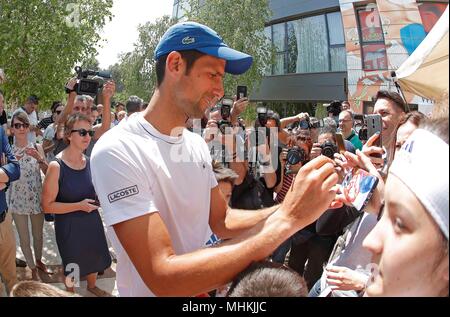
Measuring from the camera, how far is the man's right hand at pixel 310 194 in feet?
4.17

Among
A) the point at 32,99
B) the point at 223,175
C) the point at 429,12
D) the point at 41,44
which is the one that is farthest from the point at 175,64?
the point at 429,12

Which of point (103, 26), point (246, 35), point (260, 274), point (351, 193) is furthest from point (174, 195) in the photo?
point (246, 35)

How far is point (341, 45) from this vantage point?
77.2ft

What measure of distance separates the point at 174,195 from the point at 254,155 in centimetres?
336

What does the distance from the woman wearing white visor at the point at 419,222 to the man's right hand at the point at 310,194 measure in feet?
1.07

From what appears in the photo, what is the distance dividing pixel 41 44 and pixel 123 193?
276 inches

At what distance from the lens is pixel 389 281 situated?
3.02 feet

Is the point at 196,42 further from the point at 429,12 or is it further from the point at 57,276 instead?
the point at 429,12

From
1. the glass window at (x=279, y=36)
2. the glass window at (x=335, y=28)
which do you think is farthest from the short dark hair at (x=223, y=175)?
the glass window at (x=279, y=36)

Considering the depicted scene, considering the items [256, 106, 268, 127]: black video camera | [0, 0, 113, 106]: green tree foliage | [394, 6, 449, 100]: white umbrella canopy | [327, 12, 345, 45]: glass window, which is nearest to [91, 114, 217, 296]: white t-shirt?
[394, 6, 449, 100]: white umbrella canopy

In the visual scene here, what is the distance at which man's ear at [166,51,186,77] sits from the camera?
1619mm

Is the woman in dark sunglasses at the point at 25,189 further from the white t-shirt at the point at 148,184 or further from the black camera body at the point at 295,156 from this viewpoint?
the white t-shirt at the point at 148,184

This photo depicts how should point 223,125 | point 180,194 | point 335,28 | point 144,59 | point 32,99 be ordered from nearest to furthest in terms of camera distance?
point 180,194, point 223,125, point 32,99, point 335,28, point 144,59
